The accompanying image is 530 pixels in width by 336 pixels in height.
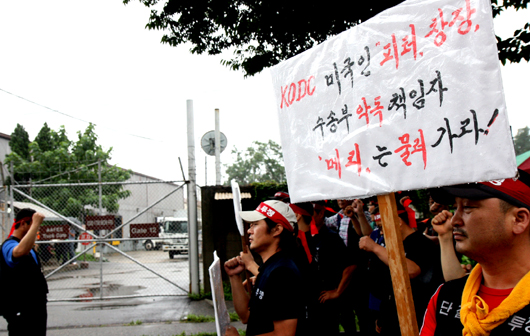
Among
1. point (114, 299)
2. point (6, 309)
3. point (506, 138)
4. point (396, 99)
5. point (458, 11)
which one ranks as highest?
point (458, 11)

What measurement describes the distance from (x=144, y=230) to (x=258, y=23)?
465 centimetres

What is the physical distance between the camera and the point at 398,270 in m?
2.03

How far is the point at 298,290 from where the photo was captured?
230cm

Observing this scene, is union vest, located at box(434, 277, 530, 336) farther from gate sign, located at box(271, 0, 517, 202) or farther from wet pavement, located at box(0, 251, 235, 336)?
wet pavement, located at box(0, 251, 235, 336)

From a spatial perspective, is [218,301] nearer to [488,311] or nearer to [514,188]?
[488,311]

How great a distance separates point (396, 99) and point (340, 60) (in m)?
0.44

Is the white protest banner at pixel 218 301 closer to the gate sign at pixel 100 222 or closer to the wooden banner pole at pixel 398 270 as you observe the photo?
the wooden banner pole at pixel 398 270

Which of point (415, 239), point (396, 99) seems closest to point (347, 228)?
point (415, 239)

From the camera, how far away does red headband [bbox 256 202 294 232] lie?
272 centimetres

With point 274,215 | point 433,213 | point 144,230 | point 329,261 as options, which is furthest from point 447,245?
point 144,230

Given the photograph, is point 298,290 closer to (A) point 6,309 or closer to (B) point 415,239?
(B) point 415,239

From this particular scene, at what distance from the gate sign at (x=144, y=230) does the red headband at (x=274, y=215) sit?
616 centimetres

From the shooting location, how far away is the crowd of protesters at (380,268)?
149 centimetres

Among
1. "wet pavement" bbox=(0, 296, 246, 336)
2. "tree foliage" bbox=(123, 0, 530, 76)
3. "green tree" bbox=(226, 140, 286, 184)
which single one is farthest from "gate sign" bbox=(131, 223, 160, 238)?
"green tree" bbox=(226, 140, 286, 184)
